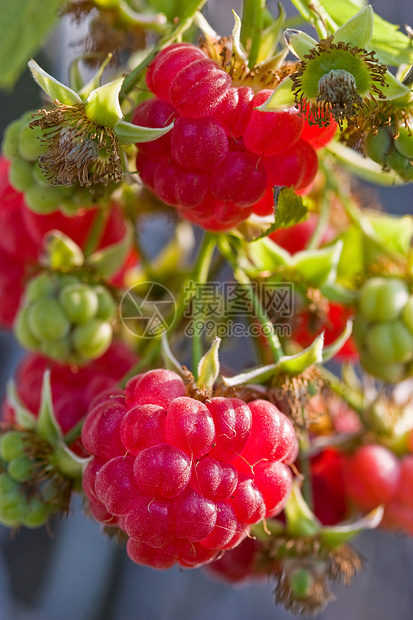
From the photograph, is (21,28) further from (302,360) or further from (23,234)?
(302,360)

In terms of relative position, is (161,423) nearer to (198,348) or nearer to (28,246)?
(198,348)

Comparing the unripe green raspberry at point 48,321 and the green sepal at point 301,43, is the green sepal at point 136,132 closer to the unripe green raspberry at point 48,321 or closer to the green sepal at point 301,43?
the green sepal at point 301,43

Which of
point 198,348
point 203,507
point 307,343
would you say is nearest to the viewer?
point 203,507

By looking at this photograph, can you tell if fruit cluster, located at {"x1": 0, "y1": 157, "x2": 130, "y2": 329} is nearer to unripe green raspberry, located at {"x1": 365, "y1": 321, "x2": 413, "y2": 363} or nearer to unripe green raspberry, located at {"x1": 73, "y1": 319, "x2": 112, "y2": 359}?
unripe green raspberry, located at {"x1": 73, "y1": 319, "x2": 112, "y2": 359}

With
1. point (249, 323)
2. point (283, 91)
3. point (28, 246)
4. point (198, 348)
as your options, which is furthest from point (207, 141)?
point (28, 246)

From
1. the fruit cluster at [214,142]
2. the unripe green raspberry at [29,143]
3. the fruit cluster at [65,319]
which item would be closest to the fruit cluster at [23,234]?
the fruit cluster at [65,319]

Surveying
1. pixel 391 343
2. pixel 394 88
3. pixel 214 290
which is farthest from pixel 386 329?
pixel 394 88

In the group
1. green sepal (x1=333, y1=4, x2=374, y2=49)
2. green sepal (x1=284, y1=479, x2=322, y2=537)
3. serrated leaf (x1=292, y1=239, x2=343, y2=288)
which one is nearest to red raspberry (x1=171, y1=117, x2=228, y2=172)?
green sepal (x1=333, y1=4, x2=374, y2=49)
